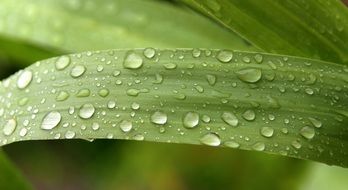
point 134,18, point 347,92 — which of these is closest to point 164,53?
point 347,92

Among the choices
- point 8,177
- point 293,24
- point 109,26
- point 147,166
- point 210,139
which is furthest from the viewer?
point 147,166

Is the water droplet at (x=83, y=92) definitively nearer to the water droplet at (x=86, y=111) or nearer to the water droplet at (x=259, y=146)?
the water droplet at (x=86, y=111)

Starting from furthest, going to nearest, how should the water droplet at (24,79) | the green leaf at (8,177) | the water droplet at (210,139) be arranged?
the green leaf at (8,177)
the water droplet at (24,79)
the water droplet at (210,139)

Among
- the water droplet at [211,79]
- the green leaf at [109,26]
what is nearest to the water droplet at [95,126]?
the water droplet at [211,79]

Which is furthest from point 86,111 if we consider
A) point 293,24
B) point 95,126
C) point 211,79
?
point 293,24

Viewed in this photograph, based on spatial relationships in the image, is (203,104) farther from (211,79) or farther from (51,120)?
(51,120)

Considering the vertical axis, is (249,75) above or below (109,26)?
below

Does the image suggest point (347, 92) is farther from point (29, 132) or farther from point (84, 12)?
point (84, 12)
